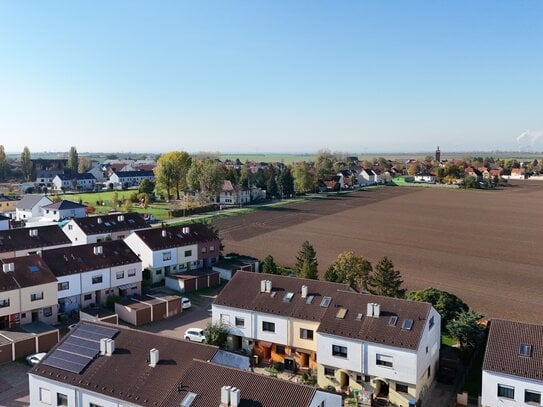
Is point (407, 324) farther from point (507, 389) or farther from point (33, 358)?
point (33, 358)

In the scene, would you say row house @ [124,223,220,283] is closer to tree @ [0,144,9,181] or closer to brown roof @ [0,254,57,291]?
brown roof @ [0,254,57,291]

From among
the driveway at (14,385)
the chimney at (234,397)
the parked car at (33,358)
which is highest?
the chimney at (234,397)

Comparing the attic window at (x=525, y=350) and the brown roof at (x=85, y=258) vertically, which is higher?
the brown roof at (x=85, y=258)

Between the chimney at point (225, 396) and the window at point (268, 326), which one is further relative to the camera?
the window at point (268, 326)

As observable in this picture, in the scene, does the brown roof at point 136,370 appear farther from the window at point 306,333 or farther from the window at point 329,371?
the window at point 306,333

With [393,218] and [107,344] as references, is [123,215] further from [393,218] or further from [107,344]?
[393,218]

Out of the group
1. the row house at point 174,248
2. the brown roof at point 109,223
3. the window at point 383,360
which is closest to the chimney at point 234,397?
the window at point 383,360

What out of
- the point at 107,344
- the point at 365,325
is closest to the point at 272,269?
the point at 365,325

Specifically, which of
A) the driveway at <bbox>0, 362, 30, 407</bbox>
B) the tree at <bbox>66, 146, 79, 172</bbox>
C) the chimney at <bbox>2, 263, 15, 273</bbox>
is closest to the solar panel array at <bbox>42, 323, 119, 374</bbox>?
the driveway at <bbox>0, 362, 30, 407</bbox>

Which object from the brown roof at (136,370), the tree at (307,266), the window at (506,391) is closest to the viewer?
the brown roof at (136,370)
